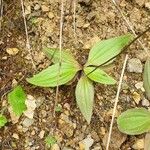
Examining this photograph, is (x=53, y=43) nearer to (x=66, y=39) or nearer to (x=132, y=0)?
(x=66, y=39)

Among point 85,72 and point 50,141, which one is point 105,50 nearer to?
point 85,72

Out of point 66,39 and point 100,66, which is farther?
point 66,39

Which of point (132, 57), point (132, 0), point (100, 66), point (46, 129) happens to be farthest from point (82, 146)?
point (132, 0)

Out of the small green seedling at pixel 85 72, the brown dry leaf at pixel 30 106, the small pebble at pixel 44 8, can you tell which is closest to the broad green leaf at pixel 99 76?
the small green seedling at pixel 85 72

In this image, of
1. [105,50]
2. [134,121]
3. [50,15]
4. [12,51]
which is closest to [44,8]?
[50,15]

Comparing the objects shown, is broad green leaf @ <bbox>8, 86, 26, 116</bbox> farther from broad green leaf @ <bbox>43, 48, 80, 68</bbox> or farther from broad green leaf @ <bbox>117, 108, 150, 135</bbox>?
broad green leaf @ <bbox>117, 108, 150, 135</bbox>

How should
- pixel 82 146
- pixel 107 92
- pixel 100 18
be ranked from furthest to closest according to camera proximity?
pixel 100 18, pixel 107 92, pixel 82 146

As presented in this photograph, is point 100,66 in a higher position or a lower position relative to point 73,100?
higher

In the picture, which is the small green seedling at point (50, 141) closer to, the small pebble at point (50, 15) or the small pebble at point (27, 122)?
the small pebble at point (27, 122)
